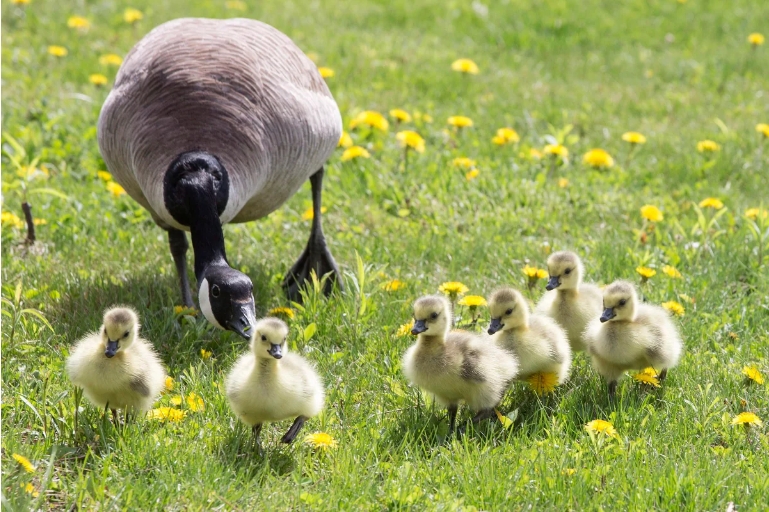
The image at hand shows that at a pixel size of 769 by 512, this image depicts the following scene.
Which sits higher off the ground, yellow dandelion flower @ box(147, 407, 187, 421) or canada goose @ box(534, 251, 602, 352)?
canada goose @ box(534, 251, 602, 352)

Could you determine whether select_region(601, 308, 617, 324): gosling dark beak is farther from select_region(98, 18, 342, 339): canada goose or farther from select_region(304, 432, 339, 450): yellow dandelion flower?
select_region(98, 18, 342, 339): canada goose

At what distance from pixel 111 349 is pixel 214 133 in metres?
1.61

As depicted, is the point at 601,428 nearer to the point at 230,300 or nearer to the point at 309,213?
the point at 230,300

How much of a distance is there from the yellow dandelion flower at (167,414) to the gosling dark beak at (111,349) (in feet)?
1.33

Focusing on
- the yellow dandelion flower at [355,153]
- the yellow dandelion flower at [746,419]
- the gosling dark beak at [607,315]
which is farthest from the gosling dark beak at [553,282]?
the yellow dandelion flower at [355,153]

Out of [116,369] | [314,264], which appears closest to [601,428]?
[116,369]

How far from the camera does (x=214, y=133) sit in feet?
16.2

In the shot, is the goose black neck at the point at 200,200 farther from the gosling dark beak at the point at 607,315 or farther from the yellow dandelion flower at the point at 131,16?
the yellow dandelion flower at the point at 131,16

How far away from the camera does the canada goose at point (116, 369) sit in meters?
3.74

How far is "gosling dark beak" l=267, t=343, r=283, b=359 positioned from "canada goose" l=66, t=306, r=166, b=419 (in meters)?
0.59

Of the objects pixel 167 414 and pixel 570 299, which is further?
pixel 570 299

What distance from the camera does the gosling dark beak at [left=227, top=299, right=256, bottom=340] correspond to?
411 centimetres

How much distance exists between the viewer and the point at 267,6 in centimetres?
1110

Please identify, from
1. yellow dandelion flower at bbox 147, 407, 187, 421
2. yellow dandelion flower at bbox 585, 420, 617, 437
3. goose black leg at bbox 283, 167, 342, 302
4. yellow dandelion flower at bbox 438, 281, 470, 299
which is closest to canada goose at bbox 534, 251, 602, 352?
yellow dandelion flower at bbox 438, 281, 470, 299
